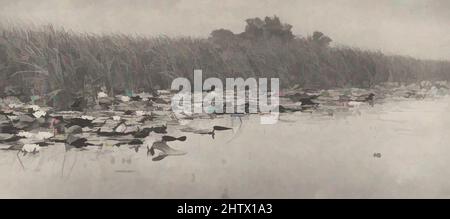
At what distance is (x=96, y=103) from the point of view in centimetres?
231

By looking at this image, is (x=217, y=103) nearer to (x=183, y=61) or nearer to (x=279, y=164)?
(x=183, y=61)

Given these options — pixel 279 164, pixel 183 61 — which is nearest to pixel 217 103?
pixel 183 61

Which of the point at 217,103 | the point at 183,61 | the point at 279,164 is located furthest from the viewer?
the point at 183,61

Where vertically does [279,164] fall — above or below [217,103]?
below

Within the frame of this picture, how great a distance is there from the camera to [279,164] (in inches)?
90.2

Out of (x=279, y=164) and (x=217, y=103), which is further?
(x=217, y=103)

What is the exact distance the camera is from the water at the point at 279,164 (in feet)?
7.17

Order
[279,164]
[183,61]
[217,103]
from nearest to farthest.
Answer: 1. [279,164]
2. [217,103]
3. [183,61]

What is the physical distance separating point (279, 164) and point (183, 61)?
71 cm

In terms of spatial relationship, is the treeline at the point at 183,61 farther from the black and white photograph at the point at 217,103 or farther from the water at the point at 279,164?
the water at the point at 279,164

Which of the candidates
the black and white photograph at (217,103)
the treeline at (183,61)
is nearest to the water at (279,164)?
the black and white photograph at (217,103)

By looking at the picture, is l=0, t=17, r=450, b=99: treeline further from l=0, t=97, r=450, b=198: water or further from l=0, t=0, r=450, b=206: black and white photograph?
l=0, t=97, r=450, b=198: water

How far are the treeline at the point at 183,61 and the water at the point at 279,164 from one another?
260mm

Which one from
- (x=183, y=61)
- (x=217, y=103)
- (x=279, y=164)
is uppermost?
(x=183, y=61)
